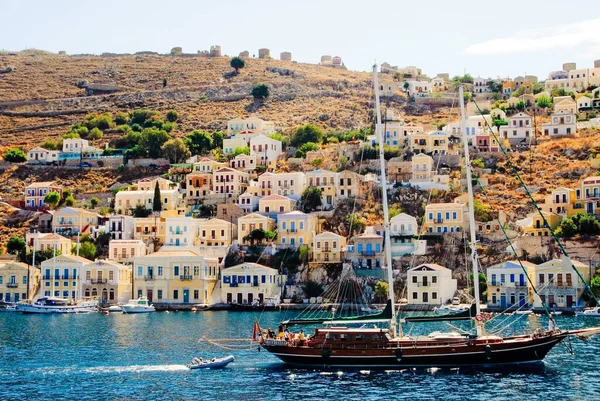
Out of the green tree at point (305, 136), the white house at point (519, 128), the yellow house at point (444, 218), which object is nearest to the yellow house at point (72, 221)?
the green tree at point (305, 136)

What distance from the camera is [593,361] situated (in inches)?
2088

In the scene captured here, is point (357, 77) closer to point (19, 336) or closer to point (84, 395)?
point (19, 336)

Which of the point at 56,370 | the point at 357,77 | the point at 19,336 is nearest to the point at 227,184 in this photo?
the point at 19,336

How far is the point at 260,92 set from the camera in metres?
169

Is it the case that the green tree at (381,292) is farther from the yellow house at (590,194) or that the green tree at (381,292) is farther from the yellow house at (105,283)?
the yellow house at (590,194)

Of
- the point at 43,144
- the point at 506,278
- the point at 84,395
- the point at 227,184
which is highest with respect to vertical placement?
the point at 43,144

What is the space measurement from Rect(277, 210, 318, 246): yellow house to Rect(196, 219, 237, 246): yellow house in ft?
18.6

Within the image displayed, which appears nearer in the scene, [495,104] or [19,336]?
[19,336]

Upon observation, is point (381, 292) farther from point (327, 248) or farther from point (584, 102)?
point (584, 102)

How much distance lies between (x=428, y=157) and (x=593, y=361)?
202ft

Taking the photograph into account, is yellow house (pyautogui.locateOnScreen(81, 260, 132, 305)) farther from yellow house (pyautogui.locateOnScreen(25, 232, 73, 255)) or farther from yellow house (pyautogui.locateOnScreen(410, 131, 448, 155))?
yellow house (pyautogui.locateOnScreen(410, 131, 448, 155))

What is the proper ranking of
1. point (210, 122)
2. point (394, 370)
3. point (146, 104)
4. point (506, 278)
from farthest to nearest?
point (146, 104), point (210, 122), point (506, 278), point (394, 370)

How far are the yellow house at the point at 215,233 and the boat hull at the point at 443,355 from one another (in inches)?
2124

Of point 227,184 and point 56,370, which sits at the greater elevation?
point 227,184
